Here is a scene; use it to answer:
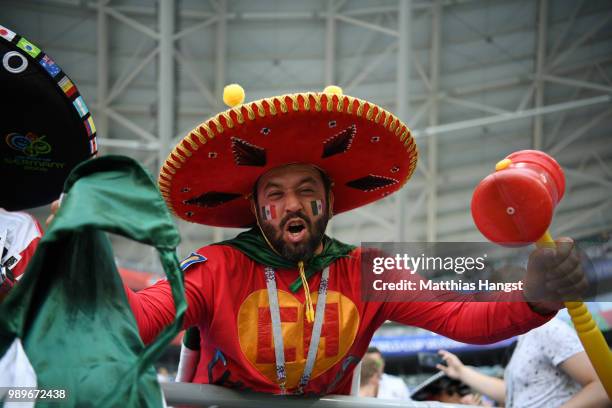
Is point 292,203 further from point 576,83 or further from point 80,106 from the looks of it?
point 576,83

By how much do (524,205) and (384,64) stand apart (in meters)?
9.02

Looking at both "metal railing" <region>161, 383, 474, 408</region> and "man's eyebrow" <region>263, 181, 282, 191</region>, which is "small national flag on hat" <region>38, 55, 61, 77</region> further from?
"metal railing" <region>161, 383, 474, 408</region>

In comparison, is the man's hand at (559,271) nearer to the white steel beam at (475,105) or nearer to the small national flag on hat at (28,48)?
the small national flag on hat at (28,48)

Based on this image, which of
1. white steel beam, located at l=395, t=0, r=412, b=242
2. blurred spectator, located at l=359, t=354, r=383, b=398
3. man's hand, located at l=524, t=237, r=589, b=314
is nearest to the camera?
man's hand, located at l=524, t=237, r=589, b=314

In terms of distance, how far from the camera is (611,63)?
1014cm

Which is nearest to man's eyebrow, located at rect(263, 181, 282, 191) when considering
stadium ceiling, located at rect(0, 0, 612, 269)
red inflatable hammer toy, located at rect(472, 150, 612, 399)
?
red inflatable hammer toy, located at rect(472, 150, 612, 399)

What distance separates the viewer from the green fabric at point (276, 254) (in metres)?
2.28

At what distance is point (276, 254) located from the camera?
7.55ft

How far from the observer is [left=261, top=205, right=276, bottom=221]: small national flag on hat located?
2295 mm

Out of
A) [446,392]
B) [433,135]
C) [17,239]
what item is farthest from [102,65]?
[17,239]

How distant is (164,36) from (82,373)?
24.3ft

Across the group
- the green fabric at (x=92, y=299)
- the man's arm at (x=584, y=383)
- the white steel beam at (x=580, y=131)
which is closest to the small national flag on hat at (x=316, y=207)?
the green fabric at (x=92, y=299)

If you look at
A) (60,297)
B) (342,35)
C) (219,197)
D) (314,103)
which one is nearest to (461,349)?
(219,197)

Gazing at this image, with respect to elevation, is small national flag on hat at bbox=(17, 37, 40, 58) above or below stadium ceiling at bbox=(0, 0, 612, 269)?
below
